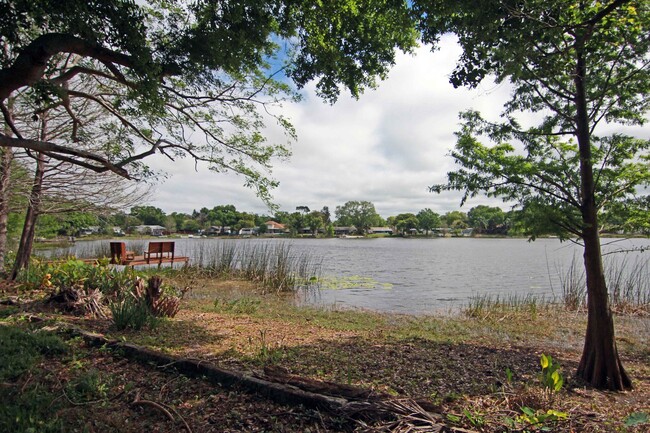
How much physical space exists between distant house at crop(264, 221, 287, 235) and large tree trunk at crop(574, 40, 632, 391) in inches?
3603

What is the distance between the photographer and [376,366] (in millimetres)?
4168

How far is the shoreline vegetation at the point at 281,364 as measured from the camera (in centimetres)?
276

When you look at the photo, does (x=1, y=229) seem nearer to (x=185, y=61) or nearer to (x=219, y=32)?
→ (x=185, y=61)

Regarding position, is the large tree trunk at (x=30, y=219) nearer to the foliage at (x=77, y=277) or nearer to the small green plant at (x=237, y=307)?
the foliage at (x=77, y=277)

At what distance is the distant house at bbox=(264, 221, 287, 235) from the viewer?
317 ft

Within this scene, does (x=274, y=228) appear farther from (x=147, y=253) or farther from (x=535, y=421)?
(x=535, y=421)

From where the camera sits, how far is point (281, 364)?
4109 mm

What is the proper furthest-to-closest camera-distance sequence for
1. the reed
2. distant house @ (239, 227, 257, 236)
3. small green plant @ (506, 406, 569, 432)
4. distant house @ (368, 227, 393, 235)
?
distant house @ (368, 227, 393, 235) → distant house @ (239, 227, 257, 236) → the reed → small green plant @ (506, 406, 569, 432)

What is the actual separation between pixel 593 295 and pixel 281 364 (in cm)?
348

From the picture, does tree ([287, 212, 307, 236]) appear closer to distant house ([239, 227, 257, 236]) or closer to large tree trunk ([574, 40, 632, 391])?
distant house ([239, 227, 257, 236])

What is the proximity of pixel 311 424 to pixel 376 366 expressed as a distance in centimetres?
162

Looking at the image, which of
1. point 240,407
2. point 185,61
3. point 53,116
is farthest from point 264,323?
point 53,116

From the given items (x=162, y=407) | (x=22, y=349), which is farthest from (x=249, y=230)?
Answer: (x=162, y=407)

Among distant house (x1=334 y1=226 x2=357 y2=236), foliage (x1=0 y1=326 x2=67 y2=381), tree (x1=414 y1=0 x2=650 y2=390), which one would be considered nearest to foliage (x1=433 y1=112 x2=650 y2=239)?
tree (x1=414 y1=0 x2=650 y2=390)
